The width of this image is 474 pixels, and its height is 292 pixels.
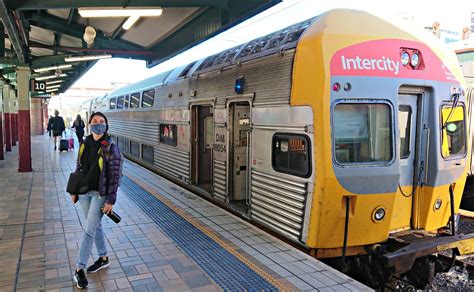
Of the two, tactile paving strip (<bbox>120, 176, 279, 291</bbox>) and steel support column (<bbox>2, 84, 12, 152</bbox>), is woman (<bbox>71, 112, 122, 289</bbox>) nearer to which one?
tactile paving strip (<bbox>120, 176, 279, 291</bbox>)

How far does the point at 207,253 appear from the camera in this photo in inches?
190

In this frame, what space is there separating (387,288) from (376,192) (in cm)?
109

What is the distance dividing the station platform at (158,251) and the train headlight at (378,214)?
0.81 metres

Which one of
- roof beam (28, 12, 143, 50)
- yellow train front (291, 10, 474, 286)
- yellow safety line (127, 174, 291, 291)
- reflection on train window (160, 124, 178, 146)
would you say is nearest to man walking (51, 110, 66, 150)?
roof beam (28, 12, 143, 50)

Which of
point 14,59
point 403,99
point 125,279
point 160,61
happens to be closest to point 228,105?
point 403,99

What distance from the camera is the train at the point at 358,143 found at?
4363 mm

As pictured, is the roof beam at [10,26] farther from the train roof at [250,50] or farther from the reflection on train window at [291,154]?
the reflection on train window at [291,154]

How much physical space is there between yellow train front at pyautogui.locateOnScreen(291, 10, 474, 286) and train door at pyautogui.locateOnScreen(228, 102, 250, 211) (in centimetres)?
191

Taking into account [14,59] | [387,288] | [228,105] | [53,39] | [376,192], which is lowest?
[387,288]

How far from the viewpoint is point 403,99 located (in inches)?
189

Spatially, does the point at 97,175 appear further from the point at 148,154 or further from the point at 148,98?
the point at 148,154

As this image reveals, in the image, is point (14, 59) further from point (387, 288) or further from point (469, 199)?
point (469, 199)

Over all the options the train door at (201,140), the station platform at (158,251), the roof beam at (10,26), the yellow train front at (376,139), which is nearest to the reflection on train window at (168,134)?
the train door at (201,140)

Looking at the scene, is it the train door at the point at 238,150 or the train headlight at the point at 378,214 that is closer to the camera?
the train headlight at the point at 378,214
